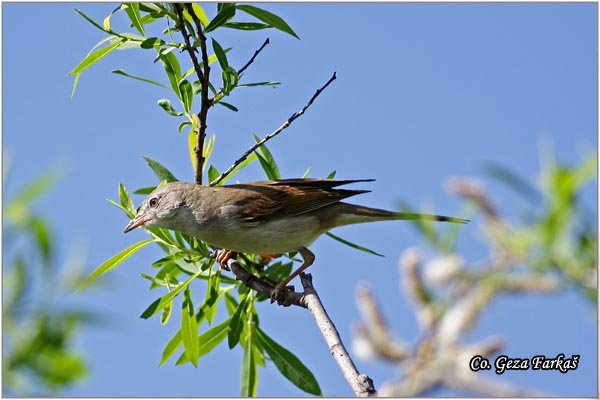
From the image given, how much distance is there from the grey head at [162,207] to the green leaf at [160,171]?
49 mm

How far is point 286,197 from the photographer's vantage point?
644 centimetres

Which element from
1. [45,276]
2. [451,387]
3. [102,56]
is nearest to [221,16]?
[102,56]

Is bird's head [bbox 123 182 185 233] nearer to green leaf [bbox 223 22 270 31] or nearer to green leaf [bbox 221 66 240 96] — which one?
green leaf [bbox 221 66 240 96]

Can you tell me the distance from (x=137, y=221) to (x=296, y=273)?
1.27m

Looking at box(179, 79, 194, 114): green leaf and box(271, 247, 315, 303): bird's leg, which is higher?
box(179, 79, 194, 114): green leaf

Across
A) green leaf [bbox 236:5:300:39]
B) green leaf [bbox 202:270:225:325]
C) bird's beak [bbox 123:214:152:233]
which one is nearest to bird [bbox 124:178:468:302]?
bird's beak [bbox 123:214:152:233]

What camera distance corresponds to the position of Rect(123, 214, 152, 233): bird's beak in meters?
5.64

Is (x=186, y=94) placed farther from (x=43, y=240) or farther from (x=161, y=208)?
(x=43, y=240)

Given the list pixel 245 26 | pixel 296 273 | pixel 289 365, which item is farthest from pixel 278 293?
pixel 245 26

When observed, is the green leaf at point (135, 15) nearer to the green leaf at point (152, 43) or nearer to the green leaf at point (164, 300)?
the green leaf at point (152, 43)

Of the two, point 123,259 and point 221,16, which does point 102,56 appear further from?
point 123,259

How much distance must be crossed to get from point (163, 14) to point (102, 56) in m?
0.58

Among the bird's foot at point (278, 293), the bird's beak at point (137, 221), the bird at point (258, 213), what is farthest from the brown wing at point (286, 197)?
the bird's foot at point (278, 293)

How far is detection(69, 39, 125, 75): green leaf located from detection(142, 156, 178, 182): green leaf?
3.45 feet
